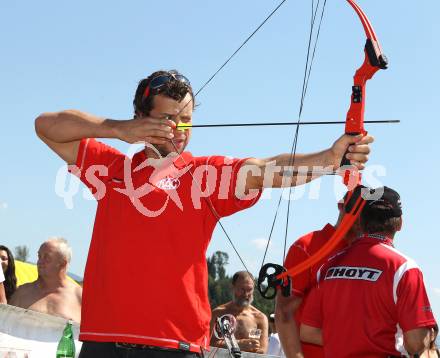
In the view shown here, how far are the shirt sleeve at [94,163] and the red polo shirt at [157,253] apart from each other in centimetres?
6

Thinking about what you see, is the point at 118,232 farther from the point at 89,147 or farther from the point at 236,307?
the point at 236,307

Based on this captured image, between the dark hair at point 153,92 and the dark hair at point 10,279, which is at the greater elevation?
the dark hair at point 153,92

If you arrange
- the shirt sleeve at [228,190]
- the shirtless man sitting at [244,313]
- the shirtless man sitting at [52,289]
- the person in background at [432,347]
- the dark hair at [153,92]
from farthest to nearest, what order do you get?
the shirtless man sitting at [244,313], the shirtless man sitting at [52,289], the person in background at [432,347], the dark hair at [153,92], the shirt sleeve at [228,190]

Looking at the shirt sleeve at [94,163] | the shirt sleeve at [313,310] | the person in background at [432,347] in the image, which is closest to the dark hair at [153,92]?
the shirt sleeve at [94,163]

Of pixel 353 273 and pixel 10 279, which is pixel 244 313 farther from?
pixel 353 273

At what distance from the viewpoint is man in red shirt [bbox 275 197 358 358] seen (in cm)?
394

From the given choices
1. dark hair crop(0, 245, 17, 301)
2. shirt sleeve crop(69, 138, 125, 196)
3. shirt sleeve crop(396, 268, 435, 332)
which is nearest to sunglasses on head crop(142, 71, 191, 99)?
shirt sleeve crop(69, 138, 125, 196)

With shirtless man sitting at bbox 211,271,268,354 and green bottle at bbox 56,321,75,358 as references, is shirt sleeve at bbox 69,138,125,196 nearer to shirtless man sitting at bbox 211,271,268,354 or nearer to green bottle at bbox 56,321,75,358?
green bottle at bbox 56,321,75,358

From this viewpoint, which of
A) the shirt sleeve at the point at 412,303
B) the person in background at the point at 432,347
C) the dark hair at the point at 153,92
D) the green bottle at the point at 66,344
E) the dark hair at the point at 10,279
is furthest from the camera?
the dark hair at the point at 10,279

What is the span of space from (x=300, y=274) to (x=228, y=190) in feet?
4.39

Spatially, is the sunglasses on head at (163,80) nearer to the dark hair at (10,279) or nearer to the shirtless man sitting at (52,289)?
the shirtless man sitting at (52,289)

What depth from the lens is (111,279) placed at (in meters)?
2.71

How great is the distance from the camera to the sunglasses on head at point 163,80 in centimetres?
299

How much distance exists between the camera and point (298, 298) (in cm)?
403
